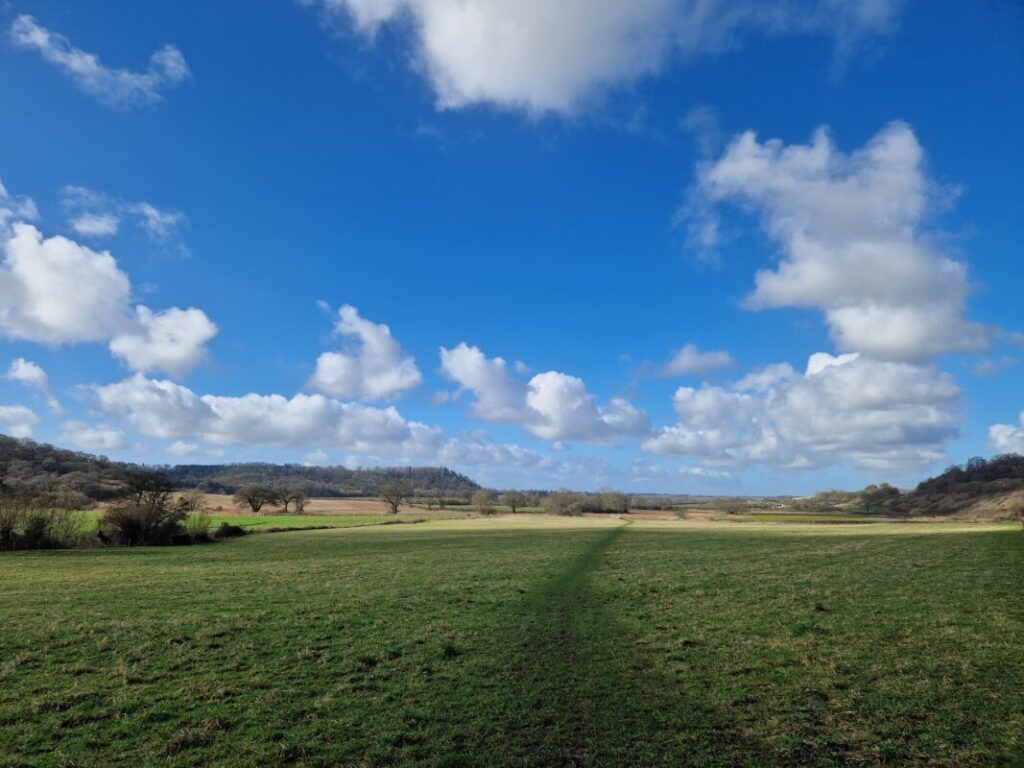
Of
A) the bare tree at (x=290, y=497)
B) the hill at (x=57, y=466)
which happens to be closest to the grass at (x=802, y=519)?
the bare tree at (x=290, y=497)

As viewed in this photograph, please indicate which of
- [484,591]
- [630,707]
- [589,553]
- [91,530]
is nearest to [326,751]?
[630,707]

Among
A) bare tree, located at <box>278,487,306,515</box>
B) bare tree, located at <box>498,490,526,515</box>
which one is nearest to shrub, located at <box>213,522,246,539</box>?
bare tree, located at <box>278,487,306,515</box>

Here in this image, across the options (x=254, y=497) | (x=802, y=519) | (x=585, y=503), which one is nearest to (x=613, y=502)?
(x=585, y=503)

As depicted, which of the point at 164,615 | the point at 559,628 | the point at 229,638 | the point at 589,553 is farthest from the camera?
the point at 589,553

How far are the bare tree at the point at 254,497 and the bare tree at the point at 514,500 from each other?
239ft

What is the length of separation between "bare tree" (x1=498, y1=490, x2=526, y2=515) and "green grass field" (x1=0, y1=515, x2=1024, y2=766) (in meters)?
147

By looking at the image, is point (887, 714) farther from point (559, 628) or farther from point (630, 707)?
point (559, 628)

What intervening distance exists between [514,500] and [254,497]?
Answer: 7781 centimetres

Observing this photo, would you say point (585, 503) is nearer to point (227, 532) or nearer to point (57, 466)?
point (227, 532)

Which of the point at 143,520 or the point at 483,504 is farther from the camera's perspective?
the point at 483,504

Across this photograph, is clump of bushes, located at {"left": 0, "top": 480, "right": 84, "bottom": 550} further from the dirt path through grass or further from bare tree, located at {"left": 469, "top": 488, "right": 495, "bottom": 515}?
bare tree, located at {"left": 469, "top": 488, "right": 495, "bottom": 515}

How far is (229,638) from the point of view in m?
16.5

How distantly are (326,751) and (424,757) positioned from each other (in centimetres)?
168

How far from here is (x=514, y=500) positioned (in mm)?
172750
